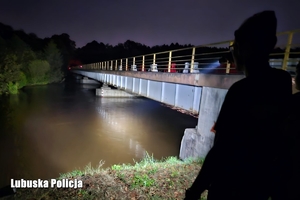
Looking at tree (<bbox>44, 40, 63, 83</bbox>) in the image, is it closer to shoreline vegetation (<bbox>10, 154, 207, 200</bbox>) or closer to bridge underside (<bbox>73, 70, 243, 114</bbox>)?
bridge underside (<bbox>73, 70, 243, 114</bbox>)

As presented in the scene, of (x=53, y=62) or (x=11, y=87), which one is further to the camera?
(x=53, y=62)

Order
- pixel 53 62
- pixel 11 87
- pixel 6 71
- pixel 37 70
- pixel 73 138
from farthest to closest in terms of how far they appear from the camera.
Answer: pixel 53 62 → pixel 37 70 → pixel 11 87 → pixel 6 71 → pixel 73 138

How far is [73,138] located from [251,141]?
1262 centimetres

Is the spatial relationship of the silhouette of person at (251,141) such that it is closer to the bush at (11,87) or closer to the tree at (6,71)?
the tree at (6,71)

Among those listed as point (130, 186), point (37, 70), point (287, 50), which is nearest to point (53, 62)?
point (37, 70)

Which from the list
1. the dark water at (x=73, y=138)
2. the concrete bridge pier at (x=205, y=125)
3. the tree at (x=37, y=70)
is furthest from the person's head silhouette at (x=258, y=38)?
the tree at (x=37, y=70)

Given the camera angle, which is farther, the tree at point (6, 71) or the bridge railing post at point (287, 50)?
the tree at point (6, 71)

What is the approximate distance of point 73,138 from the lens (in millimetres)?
12125

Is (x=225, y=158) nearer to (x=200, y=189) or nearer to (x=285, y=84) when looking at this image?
(x=200, y=189)

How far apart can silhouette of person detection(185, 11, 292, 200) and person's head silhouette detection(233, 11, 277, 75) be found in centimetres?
3

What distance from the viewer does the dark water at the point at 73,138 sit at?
28.4ft

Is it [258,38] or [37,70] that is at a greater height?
[258,38]

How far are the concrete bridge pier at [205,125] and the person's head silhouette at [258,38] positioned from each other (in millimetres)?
4267

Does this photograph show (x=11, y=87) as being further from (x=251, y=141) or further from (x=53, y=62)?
(x=251, y=141)
